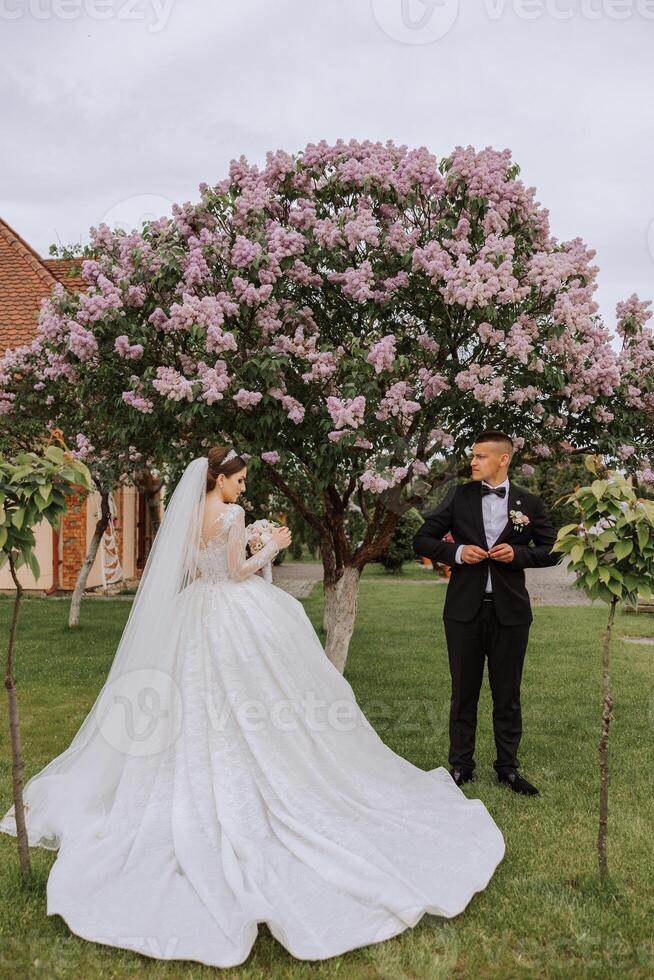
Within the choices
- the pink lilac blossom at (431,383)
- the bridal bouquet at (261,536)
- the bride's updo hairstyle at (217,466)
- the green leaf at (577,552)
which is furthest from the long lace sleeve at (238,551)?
the pink lilac blossom at (431,383)

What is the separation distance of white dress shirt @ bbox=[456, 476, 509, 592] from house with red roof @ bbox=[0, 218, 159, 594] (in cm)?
1244

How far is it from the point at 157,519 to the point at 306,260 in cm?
1186

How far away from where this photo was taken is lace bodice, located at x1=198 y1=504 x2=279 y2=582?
16.9 ft

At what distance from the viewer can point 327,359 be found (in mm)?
6523

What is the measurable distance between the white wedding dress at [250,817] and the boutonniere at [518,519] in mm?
1562

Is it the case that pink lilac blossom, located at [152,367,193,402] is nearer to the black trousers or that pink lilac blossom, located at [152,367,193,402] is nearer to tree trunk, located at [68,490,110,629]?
the black trousers

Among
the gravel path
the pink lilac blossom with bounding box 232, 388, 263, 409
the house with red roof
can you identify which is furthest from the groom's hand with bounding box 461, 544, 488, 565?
the house with red roof

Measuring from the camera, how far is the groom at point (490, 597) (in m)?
5.64

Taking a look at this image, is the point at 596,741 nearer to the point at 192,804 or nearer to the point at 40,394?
the point at 192,804

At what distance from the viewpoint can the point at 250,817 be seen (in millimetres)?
4277

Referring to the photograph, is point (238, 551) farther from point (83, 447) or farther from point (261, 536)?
point (83, 447)

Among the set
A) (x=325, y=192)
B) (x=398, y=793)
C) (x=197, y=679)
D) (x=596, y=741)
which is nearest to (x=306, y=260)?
(x=325, y=192)

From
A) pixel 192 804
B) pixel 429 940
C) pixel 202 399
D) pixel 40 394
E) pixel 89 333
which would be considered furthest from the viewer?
pixel 40 394

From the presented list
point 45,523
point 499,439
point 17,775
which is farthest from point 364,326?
point 45,523
